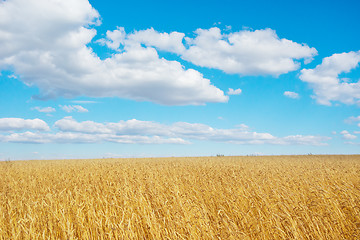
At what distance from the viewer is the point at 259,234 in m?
4.59

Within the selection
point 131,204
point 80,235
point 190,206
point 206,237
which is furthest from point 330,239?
point 80,235

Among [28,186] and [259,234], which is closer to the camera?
[259,234]

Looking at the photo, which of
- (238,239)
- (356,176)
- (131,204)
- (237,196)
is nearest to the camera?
(238,239)

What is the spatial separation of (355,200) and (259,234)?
11.3ft

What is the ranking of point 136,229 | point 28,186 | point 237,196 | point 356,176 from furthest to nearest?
point 356,176, point 28,186, point 237,196, point 136,229

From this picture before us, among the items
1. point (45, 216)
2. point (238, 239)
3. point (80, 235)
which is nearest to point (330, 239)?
point (238, 239)

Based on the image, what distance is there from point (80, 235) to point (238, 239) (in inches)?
128

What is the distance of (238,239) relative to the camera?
13.3 feet

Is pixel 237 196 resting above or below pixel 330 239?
above

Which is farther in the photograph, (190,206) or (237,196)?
(237,196)

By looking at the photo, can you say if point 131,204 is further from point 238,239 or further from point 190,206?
point 238,239

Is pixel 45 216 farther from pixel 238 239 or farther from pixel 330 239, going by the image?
pixel 330 239

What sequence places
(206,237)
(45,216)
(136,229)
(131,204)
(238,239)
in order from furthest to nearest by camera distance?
(131,204), (45,216), (136,229), (206,237), (238,239)

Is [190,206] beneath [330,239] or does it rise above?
above
